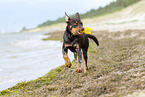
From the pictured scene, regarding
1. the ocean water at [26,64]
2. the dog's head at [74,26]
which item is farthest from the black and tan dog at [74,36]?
the ocean water at [26,64]

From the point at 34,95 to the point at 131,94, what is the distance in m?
2.68

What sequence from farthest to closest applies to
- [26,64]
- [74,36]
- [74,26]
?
[26,64]
[74,36]
[74,26]

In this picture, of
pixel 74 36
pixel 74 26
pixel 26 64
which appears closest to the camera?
pixel 74 26

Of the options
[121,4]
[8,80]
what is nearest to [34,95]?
[8,80]

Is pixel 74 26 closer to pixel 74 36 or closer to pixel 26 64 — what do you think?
pixel 74 36

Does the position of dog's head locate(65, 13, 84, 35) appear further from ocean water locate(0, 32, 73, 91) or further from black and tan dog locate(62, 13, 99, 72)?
ocean water locate(0, 32, 73, 91)

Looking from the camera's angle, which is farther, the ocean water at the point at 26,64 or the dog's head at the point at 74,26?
the ocean water at the point at 26,64

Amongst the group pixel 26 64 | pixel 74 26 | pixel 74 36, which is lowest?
pixel 26 64

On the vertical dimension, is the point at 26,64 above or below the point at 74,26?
below

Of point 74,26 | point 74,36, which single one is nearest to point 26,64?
point 74,36

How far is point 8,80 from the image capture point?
888 centimetres

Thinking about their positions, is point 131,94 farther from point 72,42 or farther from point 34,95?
point 72,42

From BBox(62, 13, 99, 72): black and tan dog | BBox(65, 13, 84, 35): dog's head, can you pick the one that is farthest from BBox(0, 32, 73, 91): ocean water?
BBox(65, 13, 84, 35): dog's head

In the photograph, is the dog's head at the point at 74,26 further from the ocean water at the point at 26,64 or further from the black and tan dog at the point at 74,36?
the ocean water at the point at 26,64
